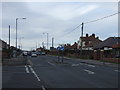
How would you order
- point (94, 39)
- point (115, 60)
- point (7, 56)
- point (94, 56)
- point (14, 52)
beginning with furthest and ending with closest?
1. point (94, 39)
2. point (14, 52)
3. point (7, 56)
4. point (94, 56)
5. point (115, 60)

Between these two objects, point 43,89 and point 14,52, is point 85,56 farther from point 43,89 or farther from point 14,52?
point 43,89

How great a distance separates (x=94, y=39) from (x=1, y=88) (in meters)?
110

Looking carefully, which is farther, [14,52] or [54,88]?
[14,52]

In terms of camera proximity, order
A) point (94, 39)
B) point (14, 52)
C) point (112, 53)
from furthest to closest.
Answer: point (94, 39), point (14, 52), point (112, 53)

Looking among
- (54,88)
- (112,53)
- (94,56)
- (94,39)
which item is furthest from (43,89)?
(94,39)

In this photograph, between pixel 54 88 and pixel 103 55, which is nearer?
pixel 54 88

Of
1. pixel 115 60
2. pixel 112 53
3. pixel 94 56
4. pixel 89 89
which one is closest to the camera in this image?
pixel 89 89

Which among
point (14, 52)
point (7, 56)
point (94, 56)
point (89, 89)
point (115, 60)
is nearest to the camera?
point (89, 89)

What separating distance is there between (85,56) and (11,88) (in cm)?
5257

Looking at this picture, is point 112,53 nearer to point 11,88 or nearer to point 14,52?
point 14,52

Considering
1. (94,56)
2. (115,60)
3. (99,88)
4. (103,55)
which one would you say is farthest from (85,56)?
(99,88)

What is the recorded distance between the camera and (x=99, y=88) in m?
13.1

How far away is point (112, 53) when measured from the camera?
162ft

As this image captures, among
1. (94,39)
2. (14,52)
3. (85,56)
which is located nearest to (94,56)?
(85,56)
